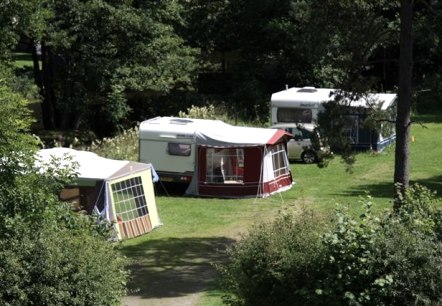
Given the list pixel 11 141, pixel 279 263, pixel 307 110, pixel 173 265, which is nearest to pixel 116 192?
pixel 173 265

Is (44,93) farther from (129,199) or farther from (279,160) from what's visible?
(129,199)

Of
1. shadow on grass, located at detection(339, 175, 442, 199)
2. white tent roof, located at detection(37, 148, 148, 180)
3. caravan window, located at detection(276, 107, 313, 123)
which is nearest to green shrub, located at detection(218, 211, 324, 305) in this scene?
white tent roof, located at detection(37, 148, 148, 180)

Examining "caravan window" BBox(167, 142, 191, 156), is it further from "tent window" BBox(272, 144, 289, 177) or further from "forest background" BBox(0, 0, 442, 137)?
"forest background" BBox(0, 0, 442, 137)

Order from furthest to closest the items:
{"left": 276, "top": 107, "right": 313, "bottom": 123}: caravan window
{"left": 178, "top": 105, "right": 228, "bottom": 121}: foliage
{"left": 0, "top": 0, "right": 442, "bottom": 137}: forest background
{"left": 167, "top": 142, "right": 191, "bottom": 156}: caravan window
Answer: {"left": 178, "top": 105, "right": 228, "bottom": 121}: foliage → {"left": 276, "top": 107, "right": 313, "bottom": 123}: caravan window → {"left": 167, "top": 142, "right": 191, "bottom": 156}: caravan window → {"left": 0, "top": 0, "right": 442, "bottom": 137}: forest background

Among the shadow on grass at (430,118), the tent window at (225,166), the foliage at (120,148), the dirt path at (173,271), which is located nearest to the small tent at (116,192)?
the dirt path at (173,271)

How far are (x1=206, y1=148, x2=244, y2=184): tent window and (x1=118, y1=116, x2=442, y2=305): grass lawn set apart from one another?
2.73ft

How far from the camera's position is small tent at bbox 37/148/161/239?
19.3 m

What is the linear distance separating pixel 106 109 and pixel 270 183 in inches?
378

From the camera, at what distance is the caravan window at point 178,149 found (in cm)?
2467

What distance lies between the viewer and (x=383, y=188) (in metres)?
24.7

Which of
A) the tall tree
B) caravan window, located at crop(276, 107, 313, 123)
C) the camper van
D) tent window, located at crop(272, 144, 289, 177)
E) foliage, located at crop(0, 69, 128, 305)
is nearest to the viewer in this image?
foliage, located at crop(0, 69, 128, 305)

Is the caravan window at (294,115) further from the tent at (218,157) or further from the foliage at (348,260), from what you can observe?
the foliage at (348,260)

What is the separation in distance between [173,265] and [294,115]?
14846 mm

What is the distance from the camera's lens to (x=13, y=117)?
433 inches
